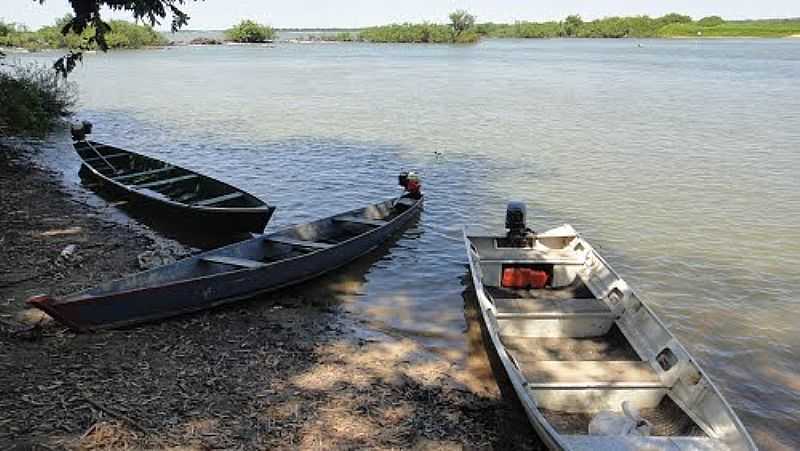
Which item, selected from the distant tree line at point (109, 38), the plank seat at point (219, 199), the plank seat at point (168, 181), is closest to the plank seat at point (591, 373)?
the plank seat at point (219, 199)

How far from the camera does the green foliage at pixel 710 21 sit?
535 feet

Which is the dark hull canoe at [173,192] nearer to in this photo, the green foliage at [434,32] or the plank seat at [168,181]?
the plank seat at [168,181]

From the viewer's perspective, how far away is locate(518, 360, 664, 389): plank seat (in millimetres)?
7816

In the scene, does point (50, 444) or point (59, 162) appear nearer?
point (50, 444)

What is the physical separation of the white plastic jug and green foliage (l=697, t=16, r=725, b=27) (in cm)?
17631

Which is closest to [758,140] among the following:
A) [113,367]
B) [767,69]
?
[113,367]

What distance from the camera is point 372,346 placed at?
991 cm

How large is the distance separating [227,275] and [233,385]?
7.87 feet

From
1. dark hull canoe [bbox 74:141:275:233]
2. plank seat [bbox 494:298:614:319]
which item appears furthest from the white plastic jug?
dark hull canoe [bbox 74:141:275:233]

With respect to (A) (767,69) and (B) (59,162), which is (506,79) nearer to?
(A) (767,69)

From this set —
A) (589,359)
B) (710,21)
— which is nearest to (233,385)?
(589,359)

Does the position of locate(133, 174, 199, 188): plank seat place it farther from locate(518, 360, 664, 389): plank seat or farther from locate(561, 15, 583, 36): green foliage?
locate(561, 15, 583, 36): green foliage

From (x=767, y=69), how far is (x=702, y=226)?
53.3 meters

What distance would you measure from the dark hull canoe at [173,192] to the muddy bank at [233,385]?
9.22 feet
